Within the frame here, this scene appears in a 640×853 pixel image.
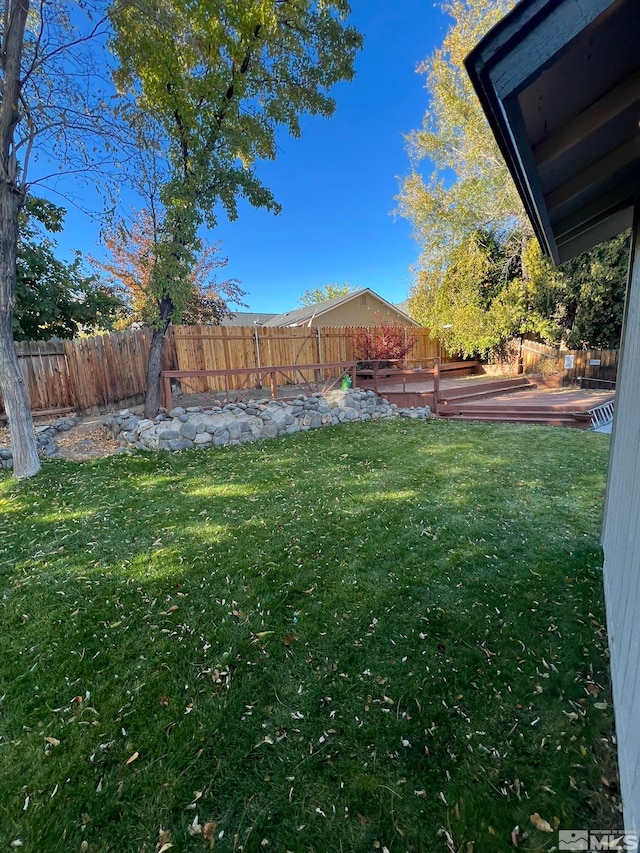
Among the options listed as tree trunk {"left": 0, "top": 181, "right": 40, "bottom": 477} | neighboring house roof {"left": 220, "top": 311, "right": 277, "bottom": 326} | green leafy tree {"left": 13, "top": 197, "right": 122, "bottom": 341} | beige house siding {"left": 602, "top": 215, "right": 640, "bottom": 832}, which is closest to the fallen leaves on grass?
beige house siding {"left": 602, "top": 215, "right": 640, "bottom": 832}

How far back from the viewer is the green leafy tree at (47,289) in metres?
7.36

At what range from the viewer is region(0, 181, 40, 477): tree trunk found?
4.74 m

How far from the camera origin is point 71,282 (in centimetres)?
806

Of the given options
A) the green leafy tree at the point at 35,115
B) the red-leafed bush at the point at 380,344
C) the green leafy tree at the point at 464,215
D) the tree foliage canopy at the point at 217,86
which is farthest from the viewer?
the red-leafed bush at the point at 380,344

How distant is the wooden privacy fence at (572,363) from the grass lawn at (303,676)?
1081cm

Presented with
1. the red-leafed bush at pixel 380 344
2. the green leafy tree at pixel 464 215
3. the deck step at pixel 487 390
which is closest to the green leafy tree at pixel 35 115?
the red-leafed bush at pixel 380 344

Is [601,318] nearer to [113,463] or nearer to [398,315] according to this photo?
[398,315]

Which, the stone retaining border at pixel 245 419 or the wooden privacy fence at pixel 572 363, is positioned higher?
the wooden privacy fence at pixel 572 363

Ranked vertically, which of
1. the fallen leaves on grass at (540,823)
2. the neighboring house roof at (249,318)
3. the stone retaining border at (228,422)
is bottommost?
the fallen leaves on grass at (540,823)

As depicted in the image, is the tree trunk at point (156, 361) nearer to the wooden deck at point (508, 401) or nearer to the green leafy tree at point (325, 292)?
the wooden deck at point (508, 401)

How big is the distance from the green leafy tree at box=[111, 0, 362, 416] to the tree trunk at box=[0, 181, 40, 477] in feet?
7.18

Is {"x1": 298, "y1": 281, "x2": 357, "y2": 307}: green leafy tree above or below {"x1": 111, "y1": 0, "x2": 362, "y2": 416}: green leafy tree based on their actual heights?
above

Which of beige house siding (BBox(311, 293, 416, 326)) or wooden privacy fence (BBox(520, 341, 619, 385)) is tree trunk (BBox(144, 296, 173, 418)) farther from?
wooden privacy fence (BBox(520, 341, 619, 385))

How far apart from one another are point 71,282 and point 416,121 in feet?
44.8
